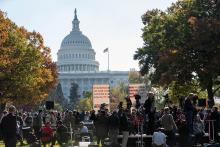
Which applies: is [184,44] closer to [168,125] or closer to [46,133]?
[46,133]

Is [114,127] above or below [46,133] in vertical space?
above

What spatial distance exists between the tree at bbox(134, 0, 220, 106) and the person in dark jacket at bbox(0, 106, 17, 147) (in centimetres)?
1789

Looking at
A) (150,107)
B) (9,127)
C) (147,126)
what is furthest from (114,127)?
(9,127)

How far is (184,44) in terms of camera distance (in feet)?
158

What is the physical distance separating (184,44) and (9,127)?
27823 mm

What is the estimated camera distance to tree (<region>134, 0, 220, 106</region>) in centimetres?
4281

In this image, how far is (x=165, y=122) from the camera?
2472cm

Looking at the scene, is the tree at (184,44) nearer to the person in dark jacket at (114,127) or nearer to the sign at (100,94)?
the sign at (100,94)

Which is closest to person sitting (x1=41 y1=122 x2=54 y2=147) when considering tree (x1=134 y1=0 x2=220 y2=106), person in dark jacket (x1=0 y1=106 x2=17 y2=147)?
person in dark jacket (x1=0 y1=106 x2=17 y2=147)

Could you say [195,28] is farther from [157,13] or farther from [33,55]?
[33,55]

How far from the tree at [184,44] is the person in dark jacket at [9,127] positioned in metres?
17.9

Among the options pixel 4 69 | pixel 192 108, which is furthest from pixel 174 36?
pixel 192 108

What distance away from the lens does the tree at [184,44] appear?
1686 inches

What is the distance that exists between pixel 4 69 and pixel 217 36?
24.0m
